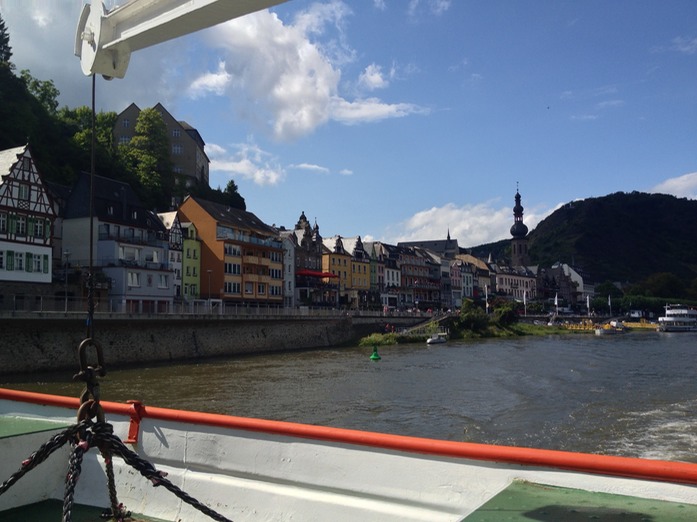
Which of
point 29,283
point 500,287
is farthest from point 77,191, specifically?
point 500,287

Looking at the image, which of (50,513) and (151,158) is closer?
(50,513)

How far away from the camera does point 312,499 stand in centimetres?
445

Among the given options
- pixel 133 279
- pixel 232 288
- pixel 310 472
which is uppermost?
pixel 133 279

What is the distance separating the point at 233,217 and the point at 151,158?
12.8 meters

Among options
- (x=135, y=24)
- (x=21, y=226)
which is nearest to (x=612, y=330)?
(x=21, y=226)

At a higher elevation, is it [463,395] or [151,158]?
[151,158]

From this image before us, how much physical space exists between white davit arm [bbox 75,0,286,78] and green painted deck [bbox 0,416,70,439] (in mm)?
3033

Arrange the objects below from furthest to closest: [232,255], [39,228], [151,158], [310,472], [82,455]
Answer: [151,158], [232,255], [39,228], [310,472], [82,455]

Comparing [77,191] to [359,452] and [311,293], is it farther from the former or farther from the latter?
[359,452]

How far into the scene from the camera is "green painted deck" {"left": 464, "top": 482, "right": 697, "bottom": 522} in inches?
123

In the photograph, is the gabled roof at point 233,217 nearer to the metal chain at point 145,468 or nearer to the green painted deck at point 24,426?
the green painted deck at point 24,426

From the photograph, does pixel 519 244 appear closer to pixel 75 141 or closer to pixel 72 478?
pixel 75 141

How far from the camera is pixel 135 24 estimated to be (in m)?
5.00

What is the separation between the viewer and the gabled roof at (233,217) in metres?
67.9
